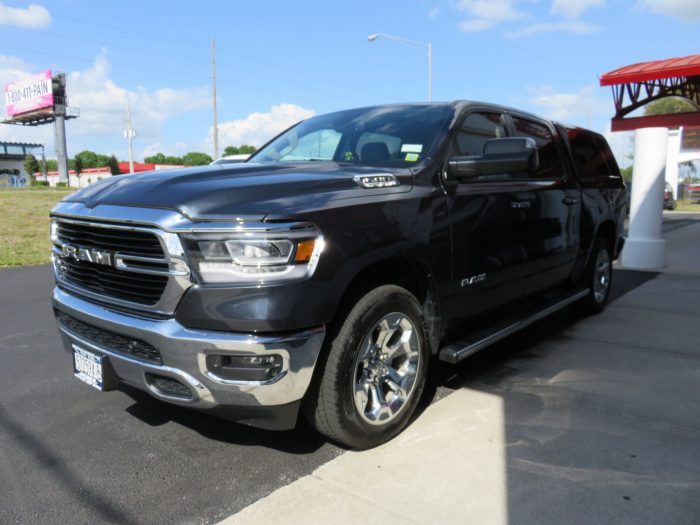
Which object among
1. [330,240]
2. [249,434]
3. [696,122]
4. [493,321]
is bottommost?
[249,434]

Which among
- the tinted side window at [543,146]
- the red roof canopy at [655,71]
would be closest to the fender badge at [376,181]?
the tinted side window at [543,146]

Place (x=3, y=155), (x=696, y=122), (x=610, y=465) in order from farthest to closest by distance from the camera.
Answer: (x=3, y=155) → (x=696, y=122) → (x=610, y=465)

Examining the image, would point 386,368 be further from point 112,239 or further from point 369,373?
point 112,239

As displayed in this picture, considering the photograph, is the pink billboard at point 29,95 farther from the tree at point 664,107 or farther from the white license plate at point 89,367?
the white license plate at point 89,367

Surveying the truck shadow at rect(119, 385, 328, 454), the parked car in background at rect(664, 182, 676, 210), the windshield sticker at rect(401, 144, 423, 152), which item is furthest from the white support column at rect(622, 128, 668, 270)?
the parked car in background at rect(664, 182, 676, 210)

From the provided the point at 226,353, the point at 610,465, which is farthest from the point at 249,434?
the point at 610,465

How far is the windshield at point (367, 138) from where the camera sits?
360cm

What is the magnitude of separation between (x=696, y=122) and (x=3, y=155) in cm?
11932

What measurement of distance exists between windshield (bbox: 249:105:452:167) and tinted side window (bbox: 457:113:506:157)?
166 millimetres

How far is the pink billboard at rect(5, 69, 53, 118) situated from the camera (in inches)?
2977

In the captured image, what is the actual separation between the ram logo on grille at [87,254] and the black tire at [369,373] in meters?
1.18

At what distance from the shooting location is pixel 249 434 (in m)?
3.32

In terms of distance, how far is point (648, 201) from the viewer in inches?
385

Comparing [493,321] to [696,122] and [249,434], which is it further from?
[696,122]
